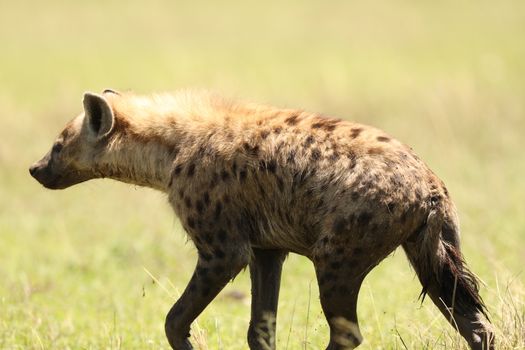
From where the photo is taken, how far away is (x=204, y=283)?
5.16m

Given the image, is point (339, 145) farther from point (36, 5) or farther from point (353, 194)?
point (36, 5)

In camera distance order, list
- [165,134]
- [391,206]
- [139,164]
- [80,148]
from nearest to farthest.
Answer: [391,206], [165,134], [139,164], [80,148]

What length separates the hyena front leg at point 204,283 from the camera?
5.15 m

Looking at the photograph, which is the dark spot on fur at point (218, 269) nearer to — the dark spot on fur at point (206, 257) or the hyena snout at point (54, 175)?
the dark spot on fur at point (206, 257)

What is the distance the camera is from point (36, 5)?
81.3 ft

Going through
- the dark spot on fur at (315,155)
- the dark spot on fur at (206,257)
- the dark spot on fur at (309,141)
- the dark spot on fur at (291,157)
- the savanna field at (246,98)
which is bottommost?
the savanna field at (246,98)

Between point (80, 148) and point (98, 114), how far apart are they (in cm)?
24

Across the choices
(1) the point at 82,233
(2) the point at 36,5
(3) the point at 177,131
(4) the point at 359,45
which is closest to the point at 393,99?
(4) the point at 359,45

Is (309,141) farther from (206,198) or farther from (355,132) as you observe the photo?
(206,198)

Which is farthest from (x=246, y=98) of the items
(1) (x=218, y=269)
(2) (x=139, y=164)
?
(1) (x=218, y=269)

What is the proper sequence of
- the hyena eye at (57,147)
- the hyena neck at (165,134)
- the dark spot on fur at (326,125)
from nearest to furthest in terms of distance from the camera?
the dark spot on fur at (326,125)
the hyena neck at (165,134)
the hyena eye at (57,147)

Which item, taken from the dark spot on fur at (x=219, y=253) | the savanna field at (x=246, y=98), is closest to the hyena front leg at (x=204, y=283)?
the dark spot on fur at (x=219, y=253)

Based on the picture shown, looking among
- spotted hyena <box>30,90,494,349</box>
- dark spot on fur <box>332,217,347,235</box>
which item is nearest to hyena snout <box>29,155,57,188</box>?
spotted hyena <box>30,90,494,349</box>

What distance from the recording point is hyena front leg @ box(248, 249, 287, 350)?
5.46 metres
